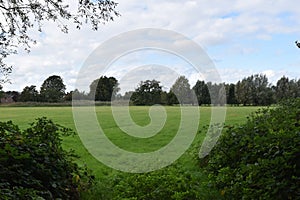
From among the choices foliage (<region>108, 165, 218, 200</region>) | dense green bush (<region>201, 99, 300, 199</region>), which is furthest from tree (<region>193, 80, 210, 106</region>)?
foliage (<region>108, 165, 218, 200</region>)

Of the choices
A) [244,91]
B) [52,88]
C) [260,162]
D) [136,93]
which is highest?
[244,91]

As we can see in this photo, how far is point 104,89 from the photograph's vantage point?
23.2 ft

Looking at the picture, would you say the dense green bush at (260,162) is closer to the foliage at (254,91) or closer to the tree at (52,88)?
the tree at (52,88)

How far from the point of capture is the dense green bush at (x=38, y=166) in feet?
13.1

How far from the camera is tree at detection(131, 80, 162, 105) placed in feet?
24.1

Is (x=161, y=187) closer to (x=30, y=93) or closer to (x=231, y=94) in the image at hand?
(x=30, y=93)

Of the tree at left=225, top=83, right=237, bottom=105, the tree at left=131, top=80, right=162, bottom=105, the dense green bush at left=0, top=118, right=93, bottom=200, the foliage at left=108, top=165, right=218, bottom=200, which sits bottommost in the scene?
the foliage at left=108, top=165, right=218, bottom=200

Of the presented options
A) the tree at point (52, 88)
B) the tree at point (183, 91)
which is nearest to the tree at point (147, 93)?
the tree at point (183, 91)

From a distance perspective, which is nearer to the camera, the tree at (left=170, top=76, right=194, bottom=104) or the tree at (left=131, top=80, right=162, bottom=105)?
the tree at (left=131, top=80, right=162, bottom=105)

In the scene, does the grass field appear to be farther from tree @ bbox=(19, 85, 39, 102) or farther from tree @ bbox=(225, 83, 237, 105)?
tree @ bbox=(225, 83, 237, 105)

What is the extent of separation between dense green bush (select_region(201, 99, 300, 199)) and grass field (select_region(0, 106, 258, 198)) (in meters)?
1.31

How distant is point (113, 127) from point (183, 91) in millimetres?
4057

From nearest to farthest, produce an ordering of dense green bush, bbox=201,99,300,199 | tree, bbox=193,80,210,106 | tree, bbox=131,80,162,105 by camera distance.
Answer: dense green bush, bbox=201,99,300,199 < tree, bbox=131,80,162,105 < tree, bbox=193,80,210,106

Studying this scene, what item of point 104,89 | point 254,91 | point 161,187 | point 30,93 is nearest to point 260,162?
point 161,187
